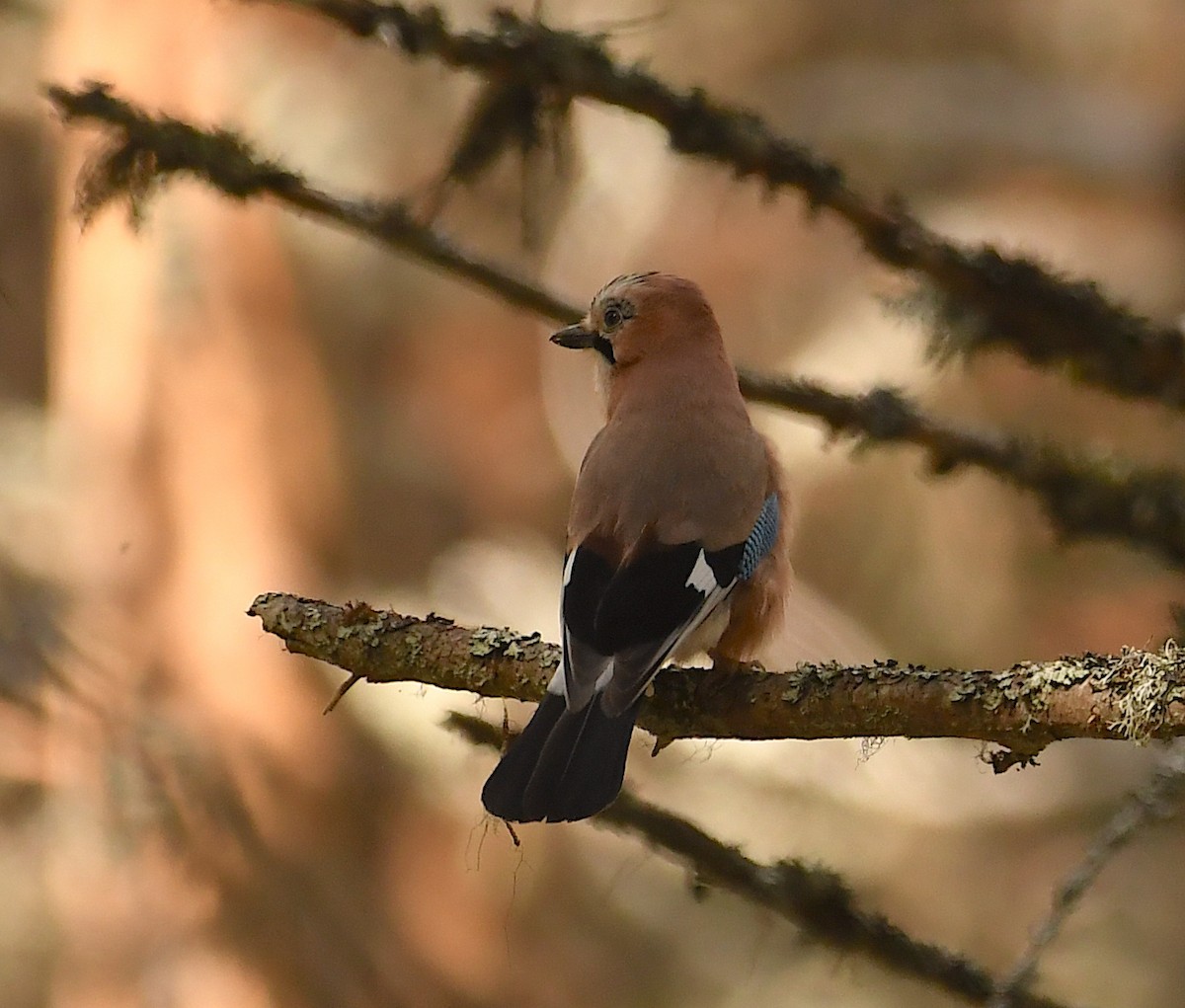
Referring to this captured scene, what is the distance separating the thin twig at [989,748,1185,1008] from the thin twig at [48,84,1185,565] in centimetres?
84

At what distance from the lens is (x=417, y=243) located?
4.00 metres

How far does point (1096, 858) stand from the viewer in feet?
10.9

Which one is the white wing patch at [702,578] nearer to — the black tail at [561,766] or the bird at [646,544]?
the bird at [646,544]

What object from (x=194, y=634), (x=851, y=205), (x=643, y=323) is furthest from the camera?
(x=194, y=634)

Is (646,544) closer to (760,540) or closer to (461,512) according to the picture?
(760,540)

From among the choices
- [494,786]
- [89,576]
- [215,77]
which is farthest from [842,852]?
[494,786]

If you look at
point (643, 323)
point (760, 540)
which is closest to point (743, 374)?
point (643, 323)

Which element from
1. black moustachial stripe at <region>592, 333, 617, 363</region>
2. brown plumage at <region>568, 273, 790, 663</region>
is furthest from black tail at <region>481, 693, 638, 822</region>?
black moustachial stripe at <region>592, 333, 617, 363</region>

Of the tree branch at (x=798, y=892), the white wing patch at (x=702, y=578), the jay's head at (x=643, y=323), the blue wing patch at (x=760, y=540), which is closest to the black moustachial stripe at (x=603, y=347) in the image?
the jay's head at (x=643, y=323)

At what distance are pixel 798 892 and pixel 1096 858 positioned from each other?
61cm

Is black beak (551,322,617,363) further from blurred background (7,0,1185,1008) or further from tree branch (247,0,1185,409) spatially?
blurred background (7,0,1185,1008)

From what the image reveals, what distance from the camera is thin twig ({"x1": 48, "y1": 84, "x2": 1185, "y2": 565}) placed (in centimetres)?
387

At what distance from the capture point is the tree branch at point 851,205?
11.8 ft

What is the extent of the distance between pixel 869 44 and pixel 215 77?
5360 mm
